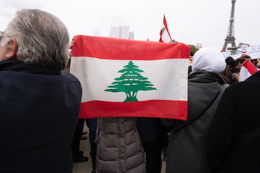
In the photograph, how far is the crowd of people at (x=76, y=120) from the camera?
827mm

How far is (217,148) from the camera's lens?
4.69 ft

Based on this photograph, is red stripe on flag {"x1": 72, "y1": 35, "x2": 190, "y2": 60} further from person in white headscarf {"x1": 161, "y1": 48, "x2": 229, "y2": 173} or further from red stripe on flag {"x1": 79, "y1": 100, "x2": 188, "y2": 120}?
red stripe on flag {"x1": 79, "y1": 100, "x2": 188, "y2": 120}

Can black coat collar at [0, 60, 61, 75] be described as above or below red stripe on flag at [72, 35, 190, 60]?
below

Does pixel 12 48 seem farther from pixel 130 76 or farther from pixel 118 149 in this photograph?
pixel 118 149

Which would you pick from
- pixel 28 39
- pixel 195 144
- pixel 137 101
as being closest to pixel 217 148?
pixel 195 144

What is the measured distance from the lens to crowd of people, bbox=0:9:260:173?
2.71 ft

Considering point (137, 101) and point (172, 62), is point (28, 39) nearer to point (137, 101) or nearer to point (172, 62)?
point (137, 101)

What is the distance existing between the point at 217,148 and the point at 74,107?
4.30 feet

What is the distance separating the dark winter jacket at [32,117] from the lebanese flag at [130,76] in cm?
80

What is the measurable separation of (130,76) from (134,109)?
0.41 meters

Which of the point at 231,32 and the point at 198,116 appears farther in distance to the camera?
the point at 231,32

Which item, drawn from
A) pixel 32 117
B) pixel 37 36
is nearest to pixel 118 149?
pixel 32 117

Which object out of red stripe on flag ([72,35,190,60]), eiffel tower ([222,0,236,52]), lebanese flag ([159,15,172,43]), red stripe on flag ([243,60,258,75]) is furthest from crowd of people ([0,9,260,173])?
eiffel tower ([222,0,236,52])

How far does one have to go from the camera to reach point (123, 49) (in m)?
1.87
